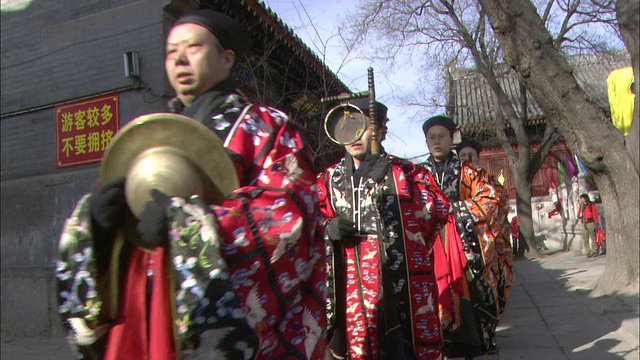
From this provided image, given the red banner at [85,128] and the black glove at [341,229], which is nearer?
the black glove at [341,229]

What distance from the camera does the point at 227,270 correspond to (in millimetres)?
1251

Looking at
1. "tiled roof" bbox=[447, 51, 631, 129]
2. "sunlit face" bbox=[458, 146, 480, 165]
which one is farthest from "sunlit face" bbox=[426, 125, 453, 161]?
"tiled roof" bbox=[447, 51, 631, 129]

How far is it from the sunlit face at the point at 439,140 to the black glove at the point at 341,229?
224 cm

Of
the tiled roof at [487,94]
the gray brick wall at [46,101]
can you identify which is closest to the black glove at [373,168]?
the gray brick wall at [46,101]

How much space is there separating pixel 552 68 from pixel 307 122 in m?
4.84

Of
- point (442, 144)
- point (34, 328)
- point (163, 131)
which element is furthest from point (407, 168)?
point (34, 328)

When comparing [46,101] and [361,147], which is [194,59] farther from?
[46,101]

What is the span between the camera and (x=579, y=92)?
4840 millimetres

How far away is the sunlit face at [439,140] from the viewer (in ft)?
16.3

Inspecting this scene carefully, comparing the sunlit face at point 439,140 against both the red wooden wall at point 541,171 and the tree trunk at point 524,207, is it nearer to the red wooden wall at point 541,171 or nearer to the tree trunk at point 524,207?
the tree trunk at point 524,207

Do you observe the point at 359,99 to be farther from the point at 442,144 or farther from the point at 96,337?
the point at 96,337

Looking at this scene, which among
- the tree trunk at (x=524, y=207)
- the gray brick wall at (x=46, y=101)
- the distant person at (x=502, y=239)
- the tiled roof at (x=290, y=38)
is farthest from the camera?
the tree trunk at (x=524, y=207)

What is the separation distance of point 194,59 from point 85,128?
5764 mm

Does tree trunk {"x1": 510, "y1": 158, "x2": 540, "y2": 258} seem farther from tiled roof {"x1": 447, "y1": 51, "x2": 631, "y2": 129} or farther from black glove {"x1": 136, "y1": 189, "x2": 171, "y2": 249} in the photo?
black glove {"x1": 136, "y1": 189, "x2": 171, "y2": 249}
